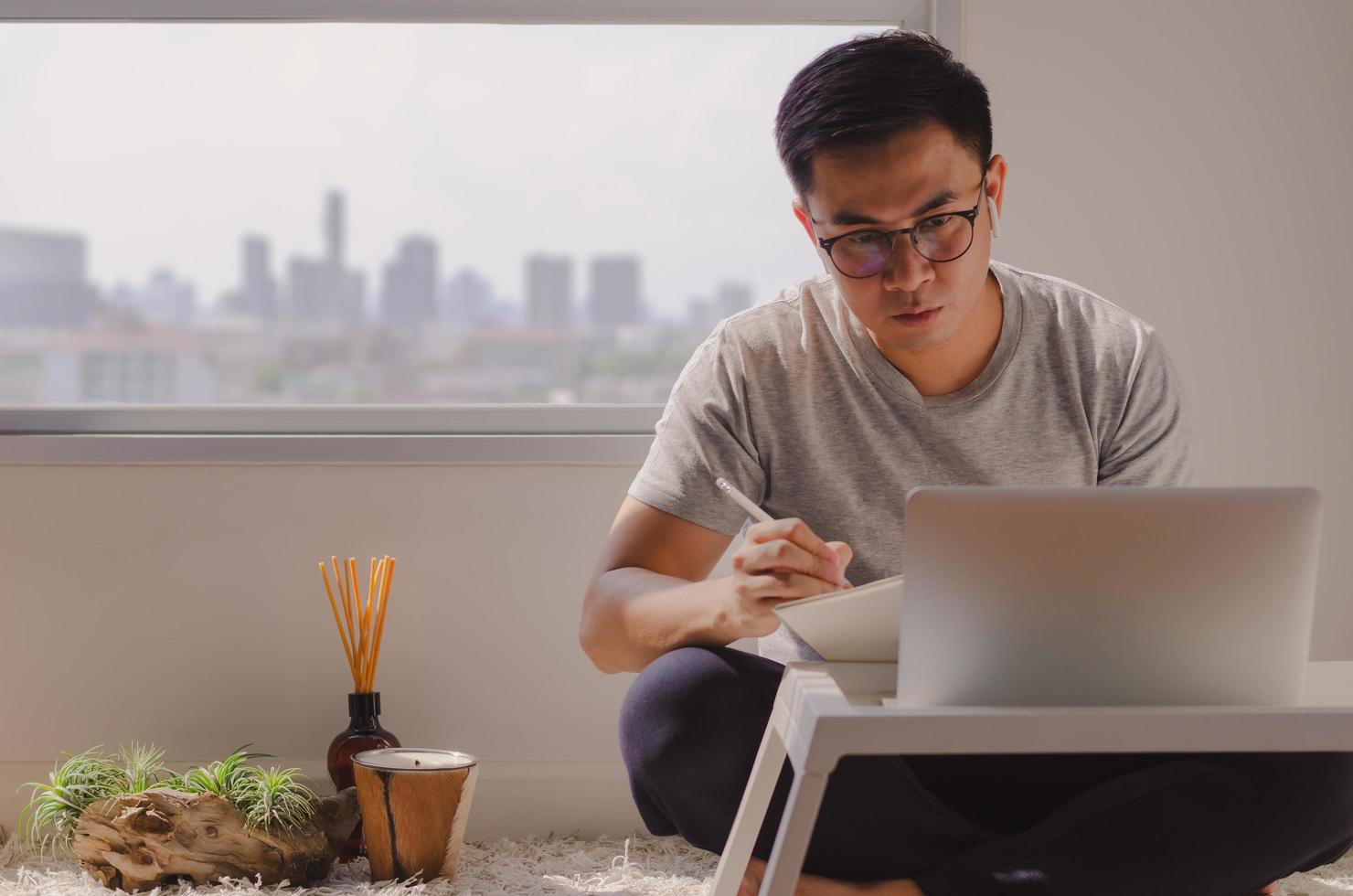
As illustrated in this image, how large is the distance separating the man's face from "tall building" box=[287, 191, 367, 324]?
1.17m

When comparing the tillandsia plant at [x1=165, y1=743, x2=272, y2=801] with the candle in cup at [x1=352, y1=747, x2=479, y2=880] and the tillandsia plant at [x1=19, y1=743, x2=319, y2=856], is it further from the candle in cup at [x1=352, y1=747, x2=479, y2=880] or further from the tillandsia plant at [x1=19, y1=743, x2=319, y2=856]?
the candle in cup at [x1=352, y1=747, x2=479, y2=880]

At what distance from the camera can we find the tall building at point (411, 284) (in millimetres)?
2273

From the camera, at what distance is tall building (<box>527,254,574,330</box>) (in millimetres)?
2281

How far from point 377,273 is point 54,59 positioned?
696 mm

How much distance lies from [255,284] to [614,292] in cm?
65

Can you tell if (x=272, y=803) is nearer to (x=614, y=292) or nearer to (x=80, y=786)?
(x=80, y=786)

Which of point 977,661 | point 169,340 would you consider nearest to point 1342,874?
point 977,661

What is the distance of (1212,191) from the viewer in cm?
213

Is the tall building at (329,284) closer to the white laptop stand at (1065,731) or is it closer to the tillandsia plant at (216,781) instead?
the tillandsia plant at (216,781)

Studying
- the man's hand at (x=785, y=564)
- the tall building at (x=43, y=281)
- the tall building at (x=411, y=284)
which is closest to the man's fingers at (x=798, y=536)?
the man's hand at (x=785, y=564)

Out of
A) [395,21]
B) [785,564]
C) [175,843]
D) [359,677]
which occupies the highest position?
[395,21]

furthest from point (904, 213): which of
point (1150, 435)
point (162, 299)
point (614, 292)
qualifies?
point (162, 299)

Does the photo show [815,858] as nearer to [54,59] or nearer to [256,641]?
[256,641]

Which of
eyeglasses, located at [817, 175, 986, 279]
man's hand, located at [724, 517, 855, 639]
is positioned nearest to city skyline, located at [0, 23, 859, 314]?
eyeglasses, located at [817, 175, 986, 279]
